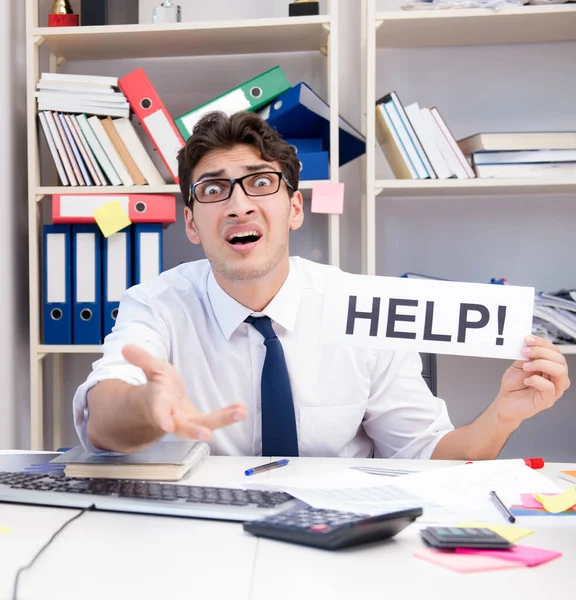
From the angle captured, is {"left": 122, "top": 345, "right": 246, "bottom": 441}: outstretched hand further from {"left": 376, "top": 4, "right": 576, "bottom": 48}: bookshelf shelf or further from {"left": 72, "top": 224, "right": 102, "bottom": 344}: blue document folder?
{"left": 376, "top": 4, "right": 576, "bottom": 48}: bookshelf shelf

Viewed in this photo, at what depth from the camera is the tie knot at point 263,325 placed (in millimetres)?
1454

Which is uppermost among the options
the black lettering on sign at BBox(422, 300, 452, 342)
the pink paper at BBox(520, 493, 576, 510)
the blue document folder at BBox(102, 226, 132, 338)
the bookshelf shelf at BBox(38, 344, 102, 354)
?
the blue document folder at BBox(102, 226, 132, 338)

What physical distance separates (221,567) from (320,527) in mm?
123

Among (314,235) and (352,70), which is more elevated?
(352,70)

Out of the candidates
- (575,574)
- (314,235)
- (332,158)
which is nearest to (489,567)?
(575,574)

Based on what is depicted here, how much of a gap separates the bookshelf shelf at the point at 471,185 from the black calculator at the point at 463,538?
158cm

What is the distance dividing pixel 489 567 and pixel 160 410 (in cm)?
42

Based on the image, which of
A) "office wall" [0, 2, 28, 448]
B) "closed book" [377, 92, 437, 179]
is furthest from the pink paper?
"office wall" [0, 2, 28, 448]

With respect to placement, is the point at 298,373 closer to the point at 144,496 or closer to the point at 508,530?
the point at 144,496

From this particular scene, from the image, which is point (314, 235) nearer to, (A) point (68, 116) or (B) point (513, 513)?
(A) point (68, 116)

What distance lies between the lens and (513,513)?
91 cm

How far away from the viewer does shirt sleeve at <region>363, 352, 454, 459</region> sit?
1473 mm

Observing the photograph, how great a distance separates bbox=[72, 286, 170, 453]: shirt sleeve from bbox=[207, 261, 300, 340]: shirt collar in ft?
0.42

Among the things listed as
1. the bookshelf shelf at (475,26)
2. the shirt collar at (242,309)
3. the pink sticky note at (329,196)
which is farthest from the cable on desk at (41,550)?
the bookshelf shelf at (475,26)
